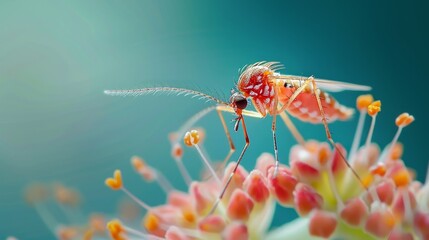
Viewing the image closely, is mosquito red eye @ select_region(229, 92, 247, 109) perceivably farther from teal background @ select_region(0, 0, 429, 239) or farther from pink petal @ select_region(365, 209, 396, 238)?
teal background @ select_region(0, 0, 429, 239)

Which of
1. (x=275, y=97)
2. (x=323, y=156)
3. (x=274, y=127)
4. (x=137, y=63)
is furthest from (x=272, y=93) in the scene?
(x=137, y=63)

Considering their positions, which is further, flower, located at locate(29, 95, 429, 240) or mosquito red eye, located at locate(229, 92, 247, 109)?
mosquito red eye, located at locate(229, 92, 247, 109)

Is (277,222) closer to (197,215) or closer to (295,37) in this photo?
(197,215)

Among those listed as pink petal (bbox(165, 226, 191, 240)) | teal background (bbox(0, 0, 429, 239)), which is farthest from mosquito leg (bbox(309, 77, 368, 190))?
teal background (bbox(0, 0, 429, 239))

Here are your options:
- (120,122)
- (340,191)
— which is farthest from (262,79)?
(120,122)

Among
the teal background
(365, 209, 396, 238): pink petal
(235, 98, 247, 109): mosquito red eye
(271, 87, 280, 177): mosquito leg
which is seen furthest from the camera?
the teal background

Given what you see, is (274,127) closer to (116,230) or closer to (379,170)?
(379,170)
